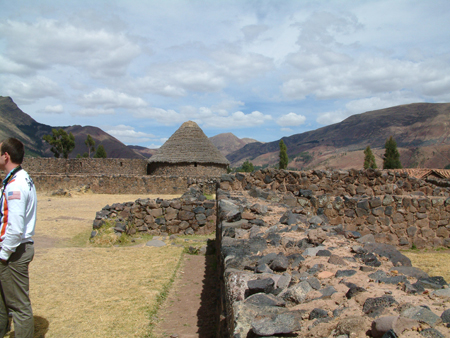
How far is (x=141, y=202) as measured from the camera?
30.5 feet

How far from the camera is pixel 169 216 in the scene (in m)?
9.22

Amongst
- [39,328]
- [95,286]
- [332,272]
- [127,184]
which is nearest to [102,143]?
A: [127,184]

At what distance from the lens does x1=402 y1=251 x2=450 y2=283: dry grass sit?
5.19 metres

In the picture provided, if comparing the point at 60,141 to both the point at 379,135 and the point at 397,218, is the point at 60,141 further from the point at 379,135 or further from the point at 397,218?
the point at 379,135

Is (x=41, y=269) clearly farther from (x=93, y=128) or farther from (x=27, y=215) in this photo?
(x=93, y=128)

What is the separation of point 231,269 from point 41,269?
15.4ft

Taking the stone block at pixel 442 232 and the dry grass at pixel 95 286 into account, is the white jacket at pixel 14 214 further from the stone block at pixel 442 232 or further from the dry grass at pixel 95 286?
the stone block at pixel 442 232

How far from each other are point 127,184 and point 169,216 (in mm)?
11969

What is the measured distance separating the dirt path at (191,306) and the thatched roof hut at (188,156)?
2032 centimetres

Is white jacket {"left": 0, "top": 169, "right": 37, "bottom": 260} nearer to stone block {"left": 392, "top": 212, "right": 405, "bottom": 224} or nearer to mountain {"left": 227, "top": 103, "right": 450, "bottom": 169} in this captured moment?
stone block {"left": 392, "top": 212, "right": 405, "bottom": 224}

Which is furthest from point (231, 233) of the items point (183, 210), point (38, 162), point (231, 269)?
point (38, 162)

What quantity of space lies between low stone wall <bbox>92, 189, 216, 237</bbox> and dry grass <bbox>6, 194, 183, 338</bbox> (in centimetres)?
137

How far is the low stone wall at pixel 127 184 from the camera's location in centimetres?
1995

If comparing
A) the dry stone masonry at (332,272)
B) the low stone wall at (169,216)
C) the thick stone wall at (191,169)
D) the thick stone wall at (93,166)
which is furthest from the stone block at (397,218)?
the thick stone wall at (93,166)
